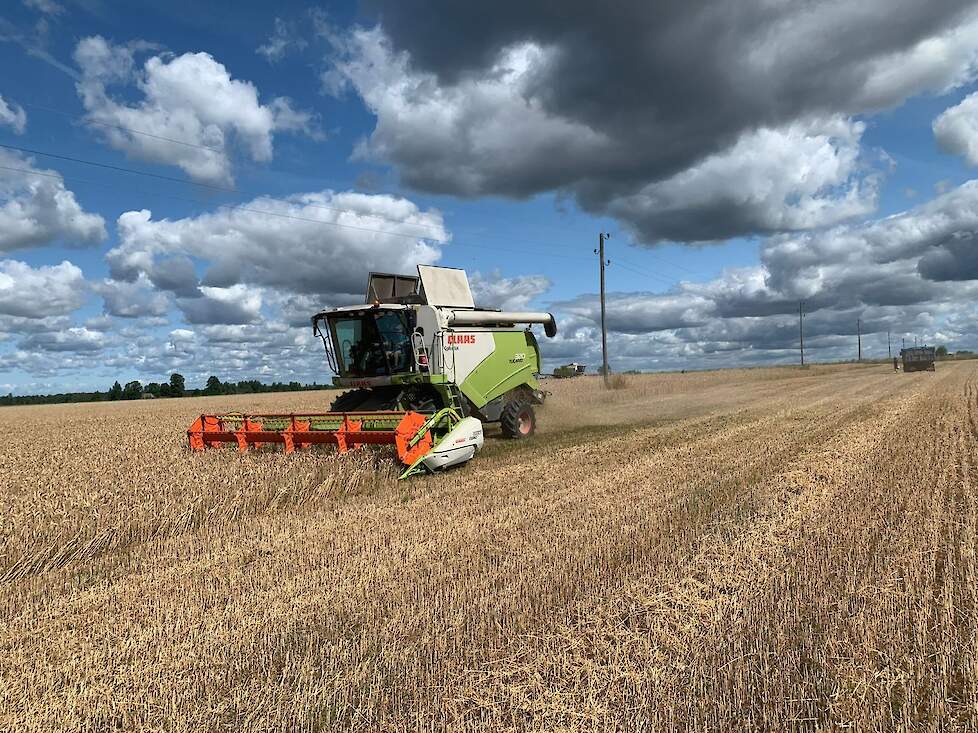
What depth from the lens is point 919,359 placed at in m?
38.4

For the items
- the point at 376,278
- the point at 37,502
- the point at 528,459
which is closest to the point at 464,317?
the point at 376,278

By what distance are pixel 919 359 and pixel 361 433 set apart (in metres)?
41.4

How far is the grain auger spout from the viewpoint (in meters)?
7.72

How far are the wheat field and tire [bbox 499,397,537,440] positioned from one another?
12.9 ft

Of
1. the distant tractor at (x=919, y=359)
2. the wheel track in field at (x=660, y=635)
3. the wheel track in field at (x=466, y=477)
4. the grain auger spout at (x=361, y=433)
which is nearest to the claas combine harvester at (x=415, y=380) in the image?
the grain auger spout at (x=361, y=433)

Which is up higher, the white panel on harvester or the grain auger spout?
the white panel on harvester

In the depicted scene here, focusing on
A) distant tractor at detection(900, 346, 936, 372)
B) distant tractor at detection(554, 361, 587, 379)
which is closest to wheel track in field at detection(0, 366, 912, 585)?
distant tractor at detection(554, 361, 587, 379)

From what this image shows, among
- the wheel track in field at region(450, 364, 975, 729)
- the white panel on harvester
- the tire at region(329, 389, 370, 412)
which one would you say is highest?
the white panel on harvester

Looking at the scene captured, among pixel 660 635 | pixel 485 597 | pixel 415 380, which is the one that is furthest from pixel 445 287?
pixel 660 635

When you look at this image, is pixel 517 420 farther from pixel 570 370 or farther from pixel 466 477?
pixel 570 370

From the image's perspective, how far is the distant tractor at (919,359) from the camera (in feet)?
125

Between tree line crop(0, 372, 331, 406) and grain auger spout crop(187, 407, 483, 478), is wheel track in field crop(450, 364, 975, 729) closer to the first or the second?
grain auger spout crop(187, 407, 483, 478)

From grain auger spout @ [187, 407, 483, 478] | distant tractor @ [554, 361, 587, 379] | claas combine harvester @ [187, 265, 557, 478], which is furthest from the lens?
distant tractor @ [554, 361, 587, 379]

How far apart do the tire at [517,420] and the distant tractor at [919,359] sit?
36.5m
